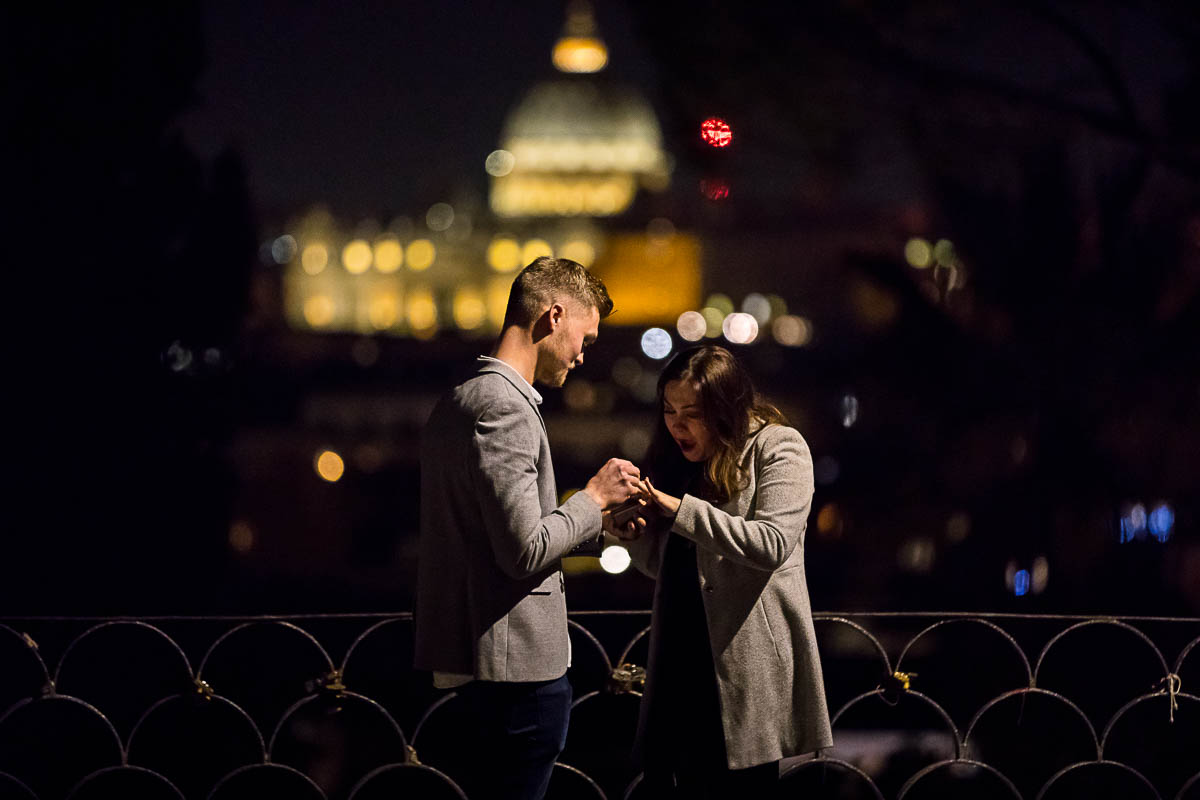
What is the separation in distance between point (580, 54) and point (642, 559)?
90.5 meters

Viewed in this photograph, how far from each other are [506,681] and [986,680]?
833 centimetres

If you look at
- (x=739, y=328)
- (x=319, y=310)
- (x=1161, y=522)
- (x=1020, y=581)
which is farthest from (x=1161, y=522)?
(x=319, y=310)

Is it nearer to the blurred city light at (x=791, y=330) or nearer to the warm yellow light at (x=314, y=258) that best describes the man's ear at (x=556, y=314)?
the blurred city light at (x=791, y=330)

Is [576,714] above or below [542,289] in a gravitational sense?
below

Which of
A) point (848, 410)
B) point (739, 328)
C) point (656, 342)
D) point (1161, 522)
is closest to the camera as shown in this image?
point (1161, 522)

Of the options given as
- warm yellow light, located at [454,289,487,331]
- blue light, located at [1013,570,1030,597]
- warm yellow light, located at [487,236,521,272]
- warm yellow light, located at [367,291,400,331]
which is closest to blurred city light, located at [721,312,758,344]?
warm yellow light, located at [487,236,521,272]

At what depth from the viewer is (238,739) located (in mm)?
23641

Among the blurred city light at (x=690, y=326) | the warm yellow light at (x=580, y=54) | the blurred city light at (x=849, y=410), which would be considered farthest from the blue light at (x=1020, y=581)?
the warm yellow light at (x=580, y=54)

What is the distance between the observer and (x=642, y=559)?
3119mm

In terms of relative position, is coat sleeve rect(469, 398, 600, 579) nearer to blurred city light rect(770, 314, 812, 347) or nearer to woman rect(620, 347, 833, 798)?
woman rect(620, 347, 833, 798)

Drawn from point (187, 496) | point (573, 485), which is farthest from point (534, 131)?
point (187, 496)

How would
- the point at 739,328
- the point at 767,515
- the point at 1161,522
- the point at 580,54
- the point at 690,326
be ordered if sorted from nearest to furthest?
the point at 767,515, the point at 1161,522, the point at 690,326, the point at 739,328, the point at 580,54

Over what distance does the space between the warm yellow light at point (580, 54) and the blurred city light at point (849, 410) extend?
182 feet

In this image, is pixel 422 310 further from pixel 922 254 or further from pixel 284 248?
pixel 922 254
